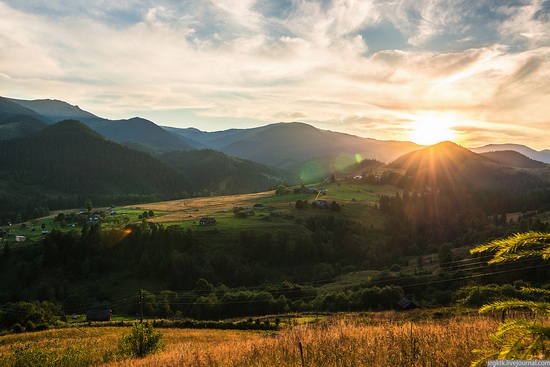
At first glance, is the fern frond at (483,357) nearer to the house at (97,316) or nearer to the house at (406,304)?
the house at (406,304)

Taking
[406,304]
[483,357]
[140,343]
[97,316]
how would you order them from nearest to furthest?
[483,357] → [140,343] → [406,304] → [97,316]

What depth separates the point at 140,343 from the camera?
81.0 feet

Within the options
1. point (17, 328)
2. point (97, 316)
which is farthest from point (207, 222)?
point (17, 328)

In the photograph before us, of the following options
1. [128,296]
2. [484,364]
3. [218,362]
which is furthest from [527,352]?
[128,296]

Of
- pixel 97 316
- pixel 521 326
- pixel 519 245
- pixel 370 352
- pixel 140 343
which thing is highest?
pixel 519 245

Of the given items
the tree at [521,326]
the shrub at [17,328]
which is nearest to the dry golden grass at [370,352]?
the tree at [521,326]

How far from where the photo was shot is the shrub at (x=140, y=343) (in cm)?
2453

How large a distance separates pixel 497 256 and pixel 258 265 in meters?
145

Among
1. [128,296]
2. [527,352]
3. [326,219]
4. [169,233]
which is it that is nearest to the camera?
[527,352]

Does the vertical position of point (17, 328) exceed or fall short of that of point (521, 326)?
it falls short

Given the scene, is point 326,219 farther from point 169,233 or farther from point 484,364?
point 484,364

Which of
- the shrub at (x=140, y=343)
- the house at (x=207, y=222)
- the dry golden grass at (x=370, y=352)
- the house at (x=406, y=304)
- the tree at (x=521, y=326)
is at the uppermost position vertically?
the tree at (x=521, y=326)

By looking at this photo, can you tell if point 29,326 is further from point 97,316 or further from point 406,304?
point 406,304

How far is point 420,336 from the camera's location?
36.3 feet
